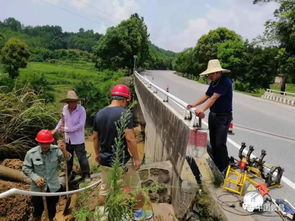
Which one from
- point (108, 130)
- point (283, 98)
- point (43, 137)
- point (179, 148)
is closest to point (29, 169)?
point (43, 137)

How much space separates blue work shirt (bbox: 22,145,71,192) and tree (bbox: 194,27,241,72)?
5105 cm

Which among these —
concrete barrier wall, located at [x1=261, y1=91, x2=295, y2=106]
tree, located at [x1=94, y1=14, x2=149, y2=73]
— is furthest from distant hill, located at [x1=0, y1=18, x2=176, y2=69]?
concrete barrier wall, located at [x1=261, y1=91, x2=295, y2=106]

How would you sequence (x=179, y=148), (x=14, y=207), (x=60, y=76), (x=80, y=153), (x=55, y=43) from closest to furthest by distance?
(x=179, y=148) < (x=14, y=207) < (x=80, y=153) < (x=60, y=76) < (x=55, y=43)

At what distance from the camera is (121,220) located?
8.59 feet

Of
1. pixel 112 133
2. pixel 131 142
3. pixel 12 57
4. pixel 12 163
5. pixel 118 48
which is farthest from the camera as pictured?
pixel 118 48

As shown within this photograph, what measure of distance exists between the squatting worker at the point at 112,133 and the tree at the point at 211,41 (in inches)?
2023

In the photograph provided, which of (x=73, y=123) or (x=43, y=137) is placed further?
(x=73, y=123)

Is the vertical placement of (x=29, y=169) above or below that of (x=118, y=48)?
below

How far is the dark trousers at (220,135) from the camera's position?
4.61m

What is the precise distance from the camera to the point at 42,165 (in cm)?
469

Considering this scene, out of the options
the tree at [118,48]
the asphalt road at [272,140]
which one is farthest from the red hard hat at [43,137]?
the tree at [118,48]

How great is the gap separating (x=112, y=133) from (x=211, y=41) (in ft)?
180

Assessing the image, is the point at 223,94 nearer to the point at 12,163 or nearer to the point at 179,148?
the point at 179,148

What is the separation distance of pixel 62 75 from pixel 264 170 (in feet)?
167
